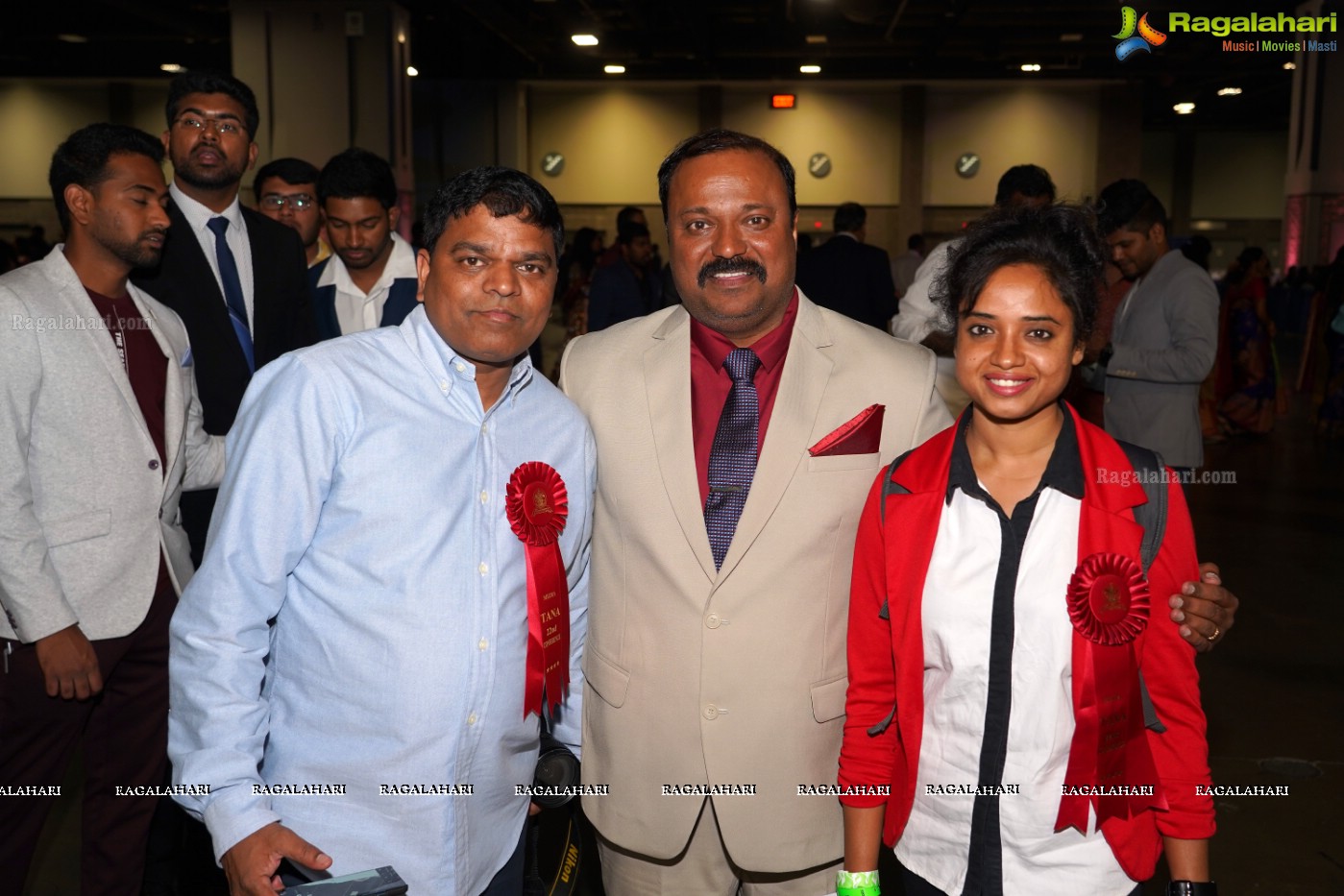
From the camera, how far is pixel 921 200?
60.5 ft

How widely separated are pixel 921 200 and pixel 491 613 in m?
18.1

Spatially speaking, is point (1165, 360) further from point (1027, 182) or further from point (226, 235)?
point (226, 235)

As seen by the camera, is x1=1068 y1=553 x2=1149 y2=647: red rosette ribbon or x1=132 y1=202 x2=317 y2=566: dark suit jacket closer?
x1=1068 y1=553 x2=1149 y2=647: red rosette ribbon

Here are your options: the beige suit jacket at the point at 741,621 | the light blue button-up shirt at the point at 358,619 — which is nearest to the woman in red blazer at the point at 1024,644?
the beige suit jacket at the point at 741,621

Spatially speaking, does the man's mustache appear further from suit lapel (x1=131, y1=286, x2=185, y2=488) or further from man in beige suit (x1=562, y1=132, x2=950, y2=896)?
suit lapel (x1=131, y1=286, x2=185, y2=488)

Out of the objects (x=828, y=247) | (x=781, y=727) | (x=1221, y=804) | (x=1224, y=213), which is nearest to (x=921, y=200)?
(x=1224, y=213)

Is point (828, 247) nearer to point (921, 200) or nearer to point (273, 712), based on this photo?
point (273, 712)

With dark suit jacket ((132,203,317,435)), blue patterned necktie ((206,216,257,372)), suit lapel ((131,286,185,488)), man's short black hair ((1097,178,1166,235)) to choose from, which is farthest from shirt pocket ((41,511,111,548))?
man's short black hair ((1097,178,1166,235))

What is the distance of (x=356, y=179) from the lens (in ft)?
11.9

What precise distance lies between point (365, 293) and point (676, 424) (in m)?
2.33

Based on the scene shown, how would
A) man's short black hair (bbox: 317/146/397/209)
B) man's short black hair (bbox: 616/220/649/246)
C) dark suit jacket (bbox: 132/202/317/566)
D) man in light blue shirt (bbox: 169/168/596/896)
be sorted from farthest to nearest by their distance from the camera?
man's short black hair (bbox: 616/220/649/246), man's short black hair (bbox: 317/146/397/209), dark suit jacket (bbox: 132/202/317/566), man in light blue shirt (bbox: 169/168/596/896)

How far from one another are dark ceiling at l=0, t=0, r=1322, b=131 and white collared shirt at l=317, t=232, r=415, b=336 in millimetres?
9742

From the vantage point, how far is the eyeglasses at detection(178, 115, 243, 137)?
2994 mm

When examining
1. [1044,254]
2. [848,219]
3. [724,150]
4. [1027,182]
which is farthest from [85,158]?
[848,219]
